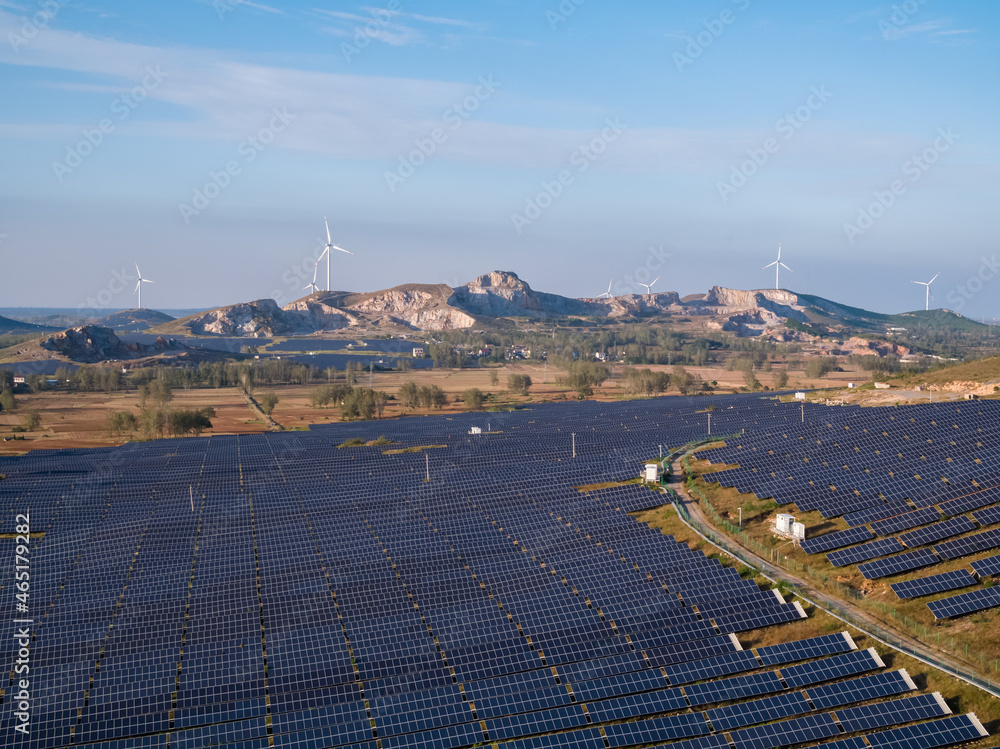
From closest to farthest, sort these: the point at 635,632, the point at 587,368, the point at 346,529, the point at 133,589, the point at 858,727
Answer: the point at 858,727 → the point at 635,632 → the point at 133,589 → the point at 346,529 → the point at 587,368

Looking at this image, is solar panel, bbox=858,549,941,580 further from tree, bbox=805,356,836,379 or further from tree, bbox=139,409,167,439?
tree, bbox=805,356,836,379

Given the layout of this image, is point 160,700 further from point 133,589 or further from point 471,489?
point 471,489

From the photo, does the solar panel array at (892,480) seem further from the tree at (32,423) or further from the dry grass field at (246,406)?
the tree at (32,423)

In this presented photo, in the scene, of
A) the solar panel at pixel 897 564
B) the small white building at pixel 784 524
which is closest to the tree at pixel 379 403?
the small white building at pixel 784 524

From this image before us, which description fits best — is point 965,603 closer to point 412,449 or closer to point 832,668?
point 832,668

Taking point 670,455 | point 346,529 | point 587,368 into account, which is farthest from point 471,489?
point 587,368

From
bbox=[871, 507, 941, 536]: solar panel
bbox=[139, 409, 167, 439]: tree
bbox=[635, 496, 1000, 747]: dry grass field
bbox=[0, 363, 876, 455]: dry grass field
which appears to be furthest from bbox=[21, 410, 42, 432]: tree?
bbox=[871, 507, 941, 536]: solar panel
